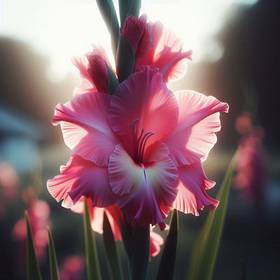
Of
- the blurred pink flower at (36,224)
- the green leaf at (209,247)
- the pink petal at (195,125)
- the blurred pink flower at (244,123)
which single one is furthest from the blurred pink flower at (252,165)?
the pink petal at (195,125)

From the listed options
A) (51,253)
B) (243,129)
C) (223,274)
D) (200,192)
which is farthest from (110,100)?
(223,274)

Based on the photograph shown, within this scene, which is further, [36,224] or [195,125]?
[36,224]

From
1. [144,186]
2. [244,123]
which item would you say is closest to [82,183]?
[144,186]

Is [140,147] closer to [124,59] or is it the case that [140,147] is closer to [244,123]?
[124,59]

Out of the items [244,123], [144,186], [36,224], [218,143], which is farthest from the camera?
[218,143]

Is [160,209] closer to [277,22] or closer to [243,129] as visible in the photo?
[243,129]

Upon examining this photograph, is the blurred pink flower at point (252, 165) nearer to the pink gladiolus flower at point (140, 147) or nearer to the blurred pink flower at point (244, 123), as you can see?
the blurred pink flower at point (244, 123)
